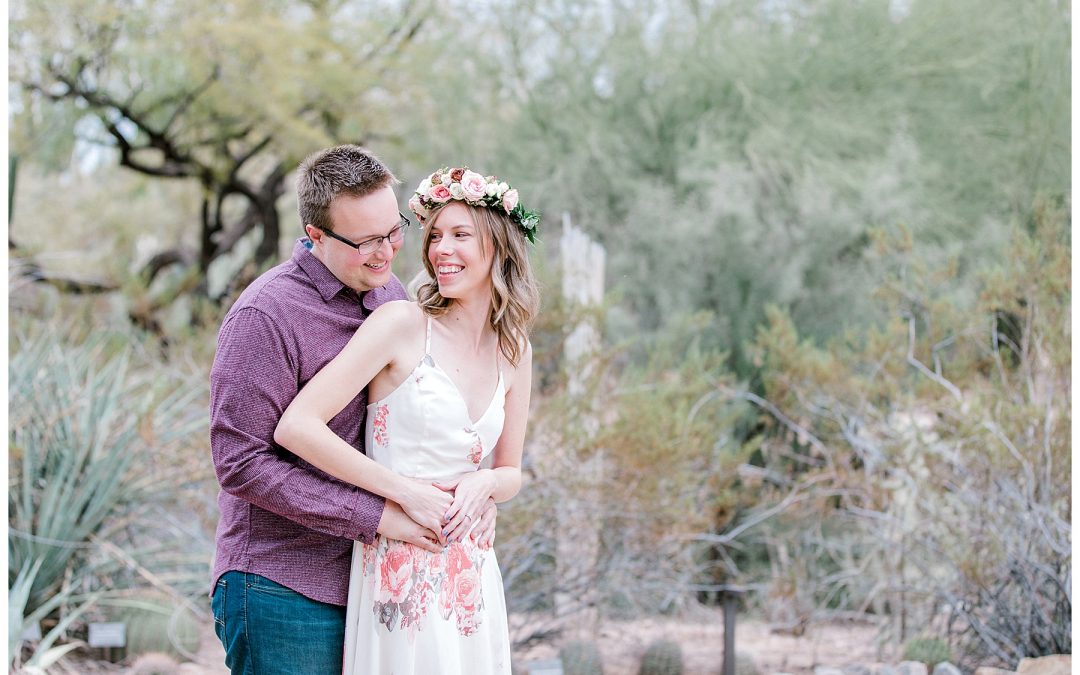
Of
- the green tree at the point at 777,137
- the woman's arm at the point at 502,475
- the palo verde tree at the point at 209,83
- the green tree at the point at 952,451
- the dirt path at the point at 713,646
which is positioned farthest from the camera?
the palo verde tree at the point at 209,83

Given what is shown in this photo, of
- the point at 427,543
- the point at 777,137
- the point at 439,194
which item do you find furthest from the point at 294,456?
the point at 777,137

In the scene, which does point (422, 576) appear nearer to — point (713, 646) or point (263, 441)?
point (263, 441)

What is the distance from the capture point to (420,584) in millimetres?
1669

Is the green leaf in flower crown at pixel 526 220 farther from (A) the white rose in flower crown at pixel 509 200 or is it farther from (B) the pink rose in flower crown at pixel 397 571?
(B) the pink rose in flower crown at pixel 397 571

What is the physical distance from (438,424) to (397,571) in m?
0.23

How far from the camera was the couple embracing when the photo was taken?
5.22 feet

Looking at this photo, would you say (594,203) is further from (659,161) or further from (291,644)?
(291,644)

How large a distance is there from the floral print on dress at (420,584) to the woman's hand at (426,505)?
57 mm

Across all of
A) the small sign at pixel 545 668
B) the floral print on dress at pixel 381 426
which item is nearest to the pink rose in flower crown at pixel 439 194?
the floral print on dress at pixel 381 426

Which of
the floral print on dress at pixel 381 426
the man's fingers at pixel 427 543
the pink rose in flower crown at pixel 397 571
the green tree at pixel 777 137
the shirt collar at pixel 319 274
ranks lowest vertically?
the pink rose in flower crown at pixel 397 571

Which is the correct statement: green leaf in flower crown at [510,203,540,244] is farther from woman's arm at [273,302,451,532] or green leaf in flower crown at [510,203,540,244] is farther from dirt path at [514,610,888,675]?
dirt path at [514,610,888,675]

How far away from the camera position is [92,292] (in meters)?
6.25

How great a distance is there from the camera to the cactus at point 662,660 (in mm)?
4086

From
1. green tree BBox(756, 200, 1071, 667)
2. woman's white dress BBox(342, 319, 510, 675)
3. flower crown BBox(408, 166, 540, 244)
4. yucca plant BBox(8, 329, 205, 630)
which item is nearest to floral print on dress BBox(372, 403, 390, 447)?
woman's white dress BBox(342, 319, 510, 675)
